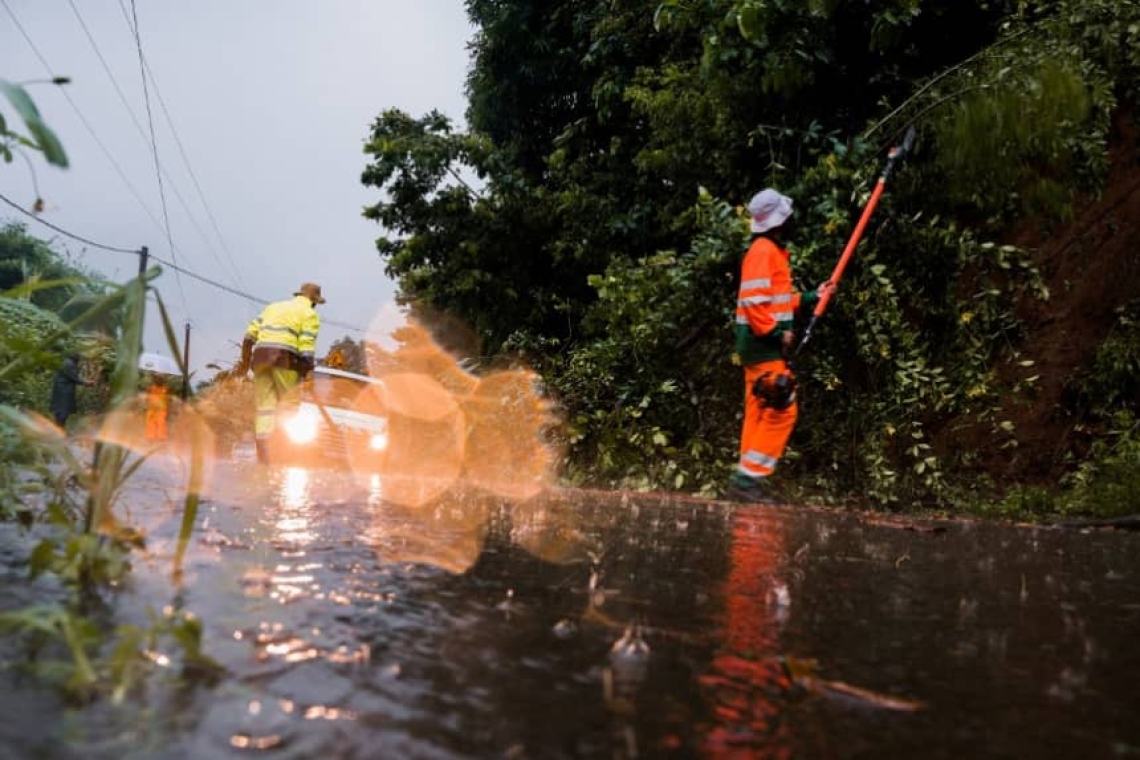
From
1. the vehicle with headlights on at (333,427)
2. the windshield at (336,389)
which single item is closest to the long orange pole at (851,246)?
the vehicle with headlights on at (333,427)

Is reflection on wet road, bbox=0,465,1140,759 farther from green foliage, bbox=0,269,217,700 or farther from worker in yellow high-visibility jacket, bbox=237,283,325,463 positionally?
worker in yellow high-visibility jacket, bbox=237,283,325,463

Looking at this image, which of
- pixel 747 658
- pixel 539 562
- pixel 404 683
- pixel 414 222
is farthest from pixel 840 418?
pixel 414 222

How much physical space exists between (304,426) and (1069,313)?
737 cm

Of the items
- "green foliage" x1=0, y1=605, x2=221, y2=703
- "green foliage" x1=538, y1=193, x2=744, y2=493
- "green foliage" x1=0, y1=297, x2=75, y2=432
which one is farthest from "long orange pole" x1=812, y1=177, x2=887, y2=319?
"green foliage" x1=0, y1=605, x2=221, y2=703

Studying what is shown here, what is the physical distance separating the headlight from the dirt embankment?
6.37m

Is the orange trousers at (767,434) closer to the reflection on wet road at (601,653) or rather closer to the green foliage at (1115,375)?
the green foliage at (1115,375)

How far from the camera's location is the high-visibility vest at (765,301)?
5.81m

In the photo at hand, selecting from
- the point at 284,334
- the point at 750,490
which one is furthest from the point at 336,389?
the point at 750,490

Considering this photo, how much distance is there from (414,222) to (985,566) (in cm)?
1159

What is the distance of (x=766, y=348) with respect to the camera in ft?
19.5

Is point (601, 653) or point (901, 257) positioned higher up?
point (901, 257)

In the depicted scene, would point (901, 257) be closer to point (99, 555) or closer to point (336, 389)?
point (99, 555)

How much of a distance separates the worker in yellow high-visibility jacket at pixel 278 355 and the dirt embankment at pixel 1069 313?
591 centimetres

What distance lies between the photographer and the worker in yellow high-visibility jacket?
27.0ft
